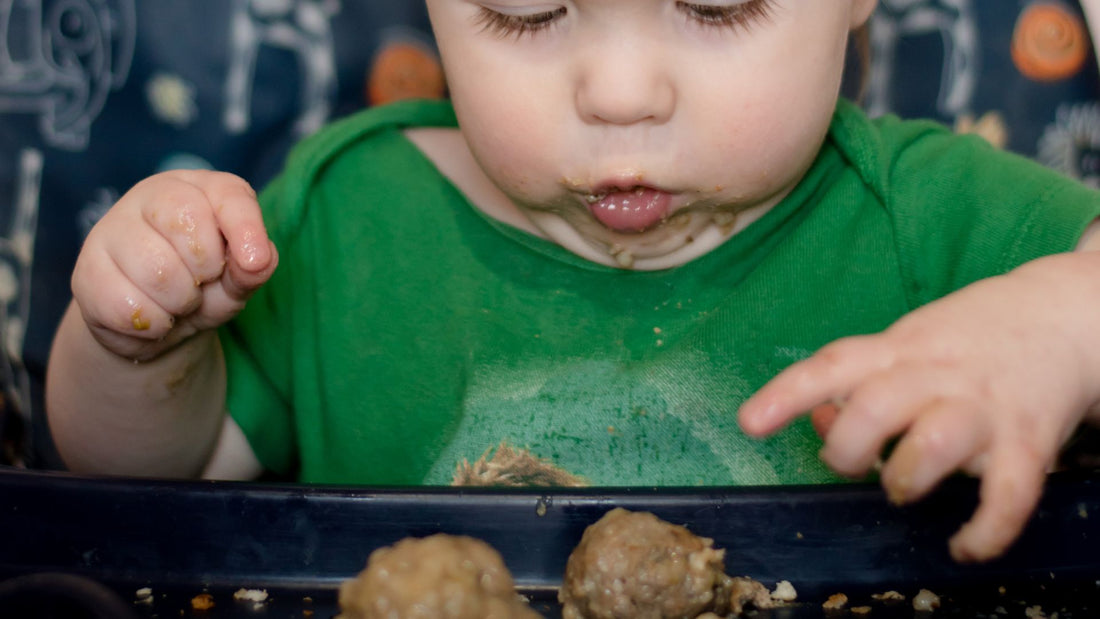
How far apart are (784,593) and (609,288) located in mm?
340

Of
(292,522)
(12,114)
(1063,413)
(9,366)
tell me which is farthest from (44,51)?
(1063,413)

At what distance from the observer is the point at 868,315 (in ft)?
3.00

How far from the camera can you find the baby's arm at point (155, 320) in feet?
2.46

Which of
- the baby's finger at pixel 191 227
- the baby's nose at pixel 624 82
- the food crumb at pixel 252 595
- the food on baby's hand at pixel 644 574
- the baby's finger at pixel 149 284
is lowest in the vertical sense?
the food crumb at pixel 252 595

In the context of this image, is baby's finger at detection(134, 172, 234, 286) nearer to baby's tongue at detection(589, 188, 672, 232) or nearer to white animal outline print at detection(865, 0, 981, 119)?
baby's tongue at detection(589, 188, 672, 232)

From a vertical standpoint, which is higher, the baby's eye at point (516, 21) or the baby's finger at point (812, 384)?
the baby's eye at point (516, 21)

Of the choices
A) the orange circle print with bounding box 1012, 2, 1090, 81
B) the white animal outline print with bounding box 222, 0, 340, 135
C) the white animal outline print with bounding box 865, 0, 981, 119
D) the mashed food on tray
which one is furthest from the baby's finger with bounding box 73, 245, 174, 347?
the orange circle print with bounding box 1012, 2, 1090, 81

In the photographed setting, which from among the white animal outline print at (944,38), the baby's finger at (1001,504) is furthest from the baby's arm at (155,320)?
the white animal outline print at (944,38)

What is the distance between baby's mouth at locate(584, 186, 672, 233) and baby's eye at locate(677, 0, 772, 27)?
0.13 m

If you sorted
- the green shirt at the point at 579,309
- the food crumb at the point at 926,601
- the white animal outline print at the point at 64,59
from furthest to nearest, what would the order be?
1. the white animal outline print at the point at 64,59
2. the green shirt at the point at 579,309
3. the food crumb at the point at 926,601

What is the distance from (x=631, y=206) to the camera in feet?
2.60

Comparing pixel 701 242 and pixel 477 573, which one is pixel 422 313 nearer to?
pixel 701 242

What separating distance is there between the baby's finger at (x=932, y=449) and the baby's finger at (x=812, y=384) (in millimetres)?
36

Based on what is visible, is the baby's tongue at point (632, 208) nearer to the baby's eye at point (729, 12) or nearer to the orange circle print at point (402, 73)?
the baby's eye at point (729, 12)
